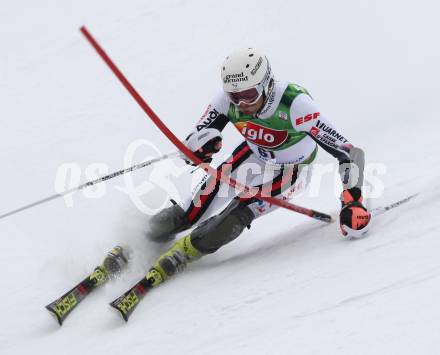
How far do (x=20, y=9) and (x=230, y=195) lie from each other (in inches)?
417

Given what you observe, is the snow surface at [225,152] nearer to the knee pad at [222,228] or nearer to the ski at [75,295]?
the ski at [75,295]

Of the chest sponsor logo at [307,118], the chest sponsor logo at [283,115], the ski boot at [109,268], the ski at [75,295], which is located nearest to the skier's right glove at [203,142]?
the chest sponsor logo at [283,115]

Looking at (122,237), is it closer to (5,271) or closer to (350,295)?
(5,271)

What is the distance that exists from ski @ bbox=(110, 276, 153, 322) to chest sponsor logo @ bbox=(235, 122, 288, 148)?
4.54 feet

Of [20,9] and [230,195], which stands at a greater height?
[20,9]

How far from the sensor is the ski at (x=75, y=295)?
15.6 feet

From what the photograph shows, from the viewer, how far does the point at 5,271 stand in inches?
240

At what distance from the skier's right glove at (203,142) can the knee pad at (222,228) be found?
504 mm

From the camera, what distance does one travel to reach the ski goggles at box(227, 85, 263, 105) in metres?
4.65

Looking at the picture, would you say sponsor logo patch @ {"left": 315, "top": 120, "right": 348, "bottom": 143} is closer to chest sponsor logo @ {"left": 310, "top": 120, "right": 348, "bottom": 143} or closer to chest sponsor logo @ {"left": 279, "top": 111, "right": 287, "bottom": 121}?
chest sponsor logo @ {"left": 310, "top": 120, "right": 348, "bottom": 143}

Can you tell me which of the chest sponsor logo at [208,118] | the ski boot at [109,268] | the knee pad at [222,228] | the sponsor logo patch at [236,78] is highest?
the sponsor logo patch at [236,78]

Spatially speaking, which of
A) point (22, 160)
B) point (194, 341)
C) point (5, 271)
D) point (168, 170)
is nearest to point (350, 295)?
point (194, 341)

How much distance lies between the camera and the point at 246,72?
4.56m

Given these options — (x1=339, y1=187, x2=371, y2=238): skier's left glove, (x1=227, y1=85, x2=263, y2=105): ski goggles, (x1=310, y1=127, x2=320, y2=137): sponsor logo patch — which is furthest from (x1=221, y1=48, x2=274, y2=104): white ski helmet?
(x1=339, y1=187, x2=371, y2=238): skier's left glove
